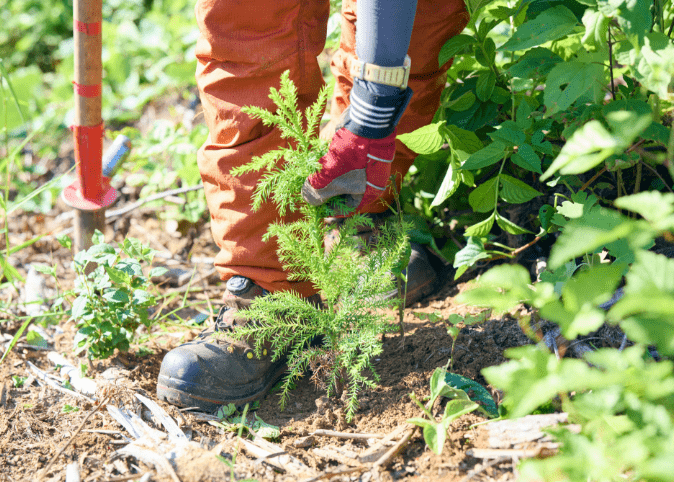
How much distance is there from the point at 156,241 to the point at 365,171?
4.95 feet

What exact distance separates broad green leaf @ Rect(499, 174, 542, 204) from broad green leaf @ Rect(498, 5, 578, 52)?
389 millimetres

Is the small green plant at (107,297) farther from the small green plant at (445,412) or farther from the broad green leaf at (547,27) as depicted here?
the broad green leaf at (547,27)

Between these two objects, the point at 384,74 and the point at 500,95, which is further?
the point at 500,95

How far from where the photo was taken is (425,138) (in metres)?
1.54

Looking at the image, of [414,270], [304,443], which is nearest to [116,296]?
[304,443]

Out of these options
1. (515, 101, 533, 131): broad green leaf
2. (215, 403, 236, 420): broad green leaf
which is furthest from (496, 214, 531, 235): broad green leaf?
(215, 403, 236, 420): broad green leaf

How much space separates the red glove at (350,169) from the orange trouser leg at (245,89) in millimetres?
289

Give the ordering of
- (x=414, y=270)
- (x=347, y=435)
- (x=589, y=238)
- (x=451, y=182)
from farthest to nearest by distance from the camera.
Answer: (x=414, y=270) < (x=451, y=182) < (x=347, y=435) < (x=589, y=238)

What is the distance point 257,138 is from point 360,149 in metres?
0.40

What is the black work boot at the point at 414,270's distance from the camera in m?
1.86

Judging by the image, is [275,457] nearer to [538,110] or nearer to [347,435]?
[347,435]

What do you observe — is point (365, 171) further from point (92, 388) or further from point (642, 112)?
point (92, 388)

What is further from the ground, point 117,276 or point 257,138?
point 257,138

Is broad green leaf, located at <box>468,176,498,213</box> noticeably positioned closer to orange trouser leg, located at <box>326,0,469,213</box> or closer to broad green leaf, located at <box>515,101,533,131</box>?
broad green leaf, located at <box>515,101,533,131</box>
